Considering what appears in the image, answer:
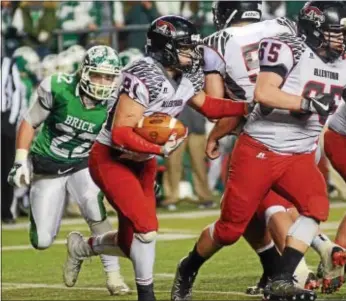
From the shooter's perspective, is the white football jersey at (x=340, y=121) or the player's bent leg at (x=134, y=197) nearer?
the player's bent leg at (x=134, y=197)

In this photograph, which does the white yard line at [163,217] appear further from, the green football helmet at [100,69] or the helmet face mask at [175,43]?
the helmet face mask at [175,43]

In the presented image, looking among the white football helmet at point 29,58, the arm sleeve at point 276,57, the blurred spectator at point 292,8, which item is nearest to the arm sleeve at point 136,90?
the arm sleeve at point 276,57

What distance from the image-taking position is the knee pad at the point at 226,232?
24.7ft

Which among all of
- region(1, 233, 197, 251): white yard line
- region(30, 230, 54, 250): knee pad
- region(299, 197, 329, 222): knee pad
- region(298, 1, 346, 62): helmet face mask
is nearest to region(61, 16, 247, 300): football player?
region(298, 1, 346, 62): helmet face mask

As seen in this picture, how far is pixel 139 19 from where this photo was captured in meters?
16.4

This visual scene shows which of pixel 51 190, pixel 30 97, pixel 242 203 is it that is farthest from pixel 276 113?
pixel 30 97

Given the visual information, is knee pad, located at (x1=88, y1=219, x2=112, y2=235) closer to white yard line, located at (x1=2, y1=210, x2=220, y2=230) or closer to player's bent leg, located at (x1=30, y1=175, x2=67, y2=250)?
player's bent leg, located at (x1=30, y1=175, x2=67, y2=250)

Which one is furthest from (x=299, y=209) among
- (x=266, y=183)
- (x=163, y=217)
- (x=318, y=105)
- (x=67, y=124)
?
(x=163, y=217)

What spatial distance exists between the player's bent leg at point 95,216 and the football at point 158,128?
1.61 metres

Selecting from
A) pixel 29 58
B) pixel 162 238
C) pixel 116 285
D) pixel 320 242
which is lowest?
pixel 162 238

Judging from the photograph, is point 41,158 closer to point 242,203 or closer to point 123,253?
point 123,253

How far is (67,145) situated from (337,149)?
179cm

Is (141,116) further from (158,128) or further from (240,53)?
(240,53)

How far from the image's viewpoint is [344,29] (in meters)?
7.37
